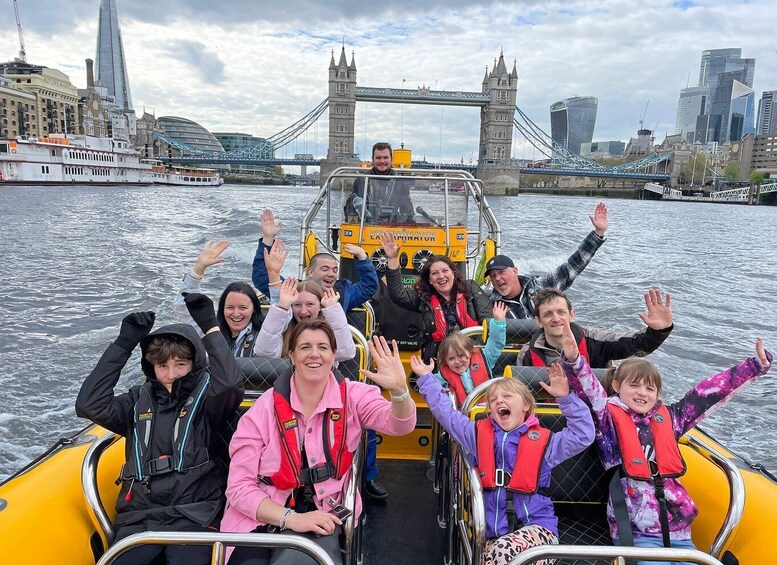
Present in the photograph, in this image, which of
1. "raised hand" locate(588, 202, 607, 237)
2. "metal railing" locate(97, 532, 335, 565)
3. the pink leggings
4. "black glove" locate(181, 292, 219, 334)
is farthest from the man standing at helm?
"metal railing" locate(97, 532, 335, 565)

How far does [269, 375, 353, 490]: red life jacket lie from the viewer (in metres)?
2.11

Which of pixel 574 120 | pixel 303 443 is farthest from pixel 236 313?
pixel 574 120

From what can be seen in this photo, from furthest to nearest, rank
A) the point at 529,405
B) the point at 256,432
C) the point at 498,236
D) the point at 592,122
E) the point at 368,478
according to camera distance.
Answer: the point at 592,122
the point at 498,236
the point at 368,478
the point at 529,405
the point at 256,432

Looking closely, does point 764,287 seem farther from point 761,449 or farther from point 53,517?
point 53,517

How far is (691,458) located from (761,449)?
3783 millimetres

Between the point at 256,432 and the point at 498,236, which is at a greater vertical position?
the point at 498,236

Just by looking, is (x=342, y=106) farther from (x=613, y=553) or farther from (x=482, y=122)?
(x=613, y=553)

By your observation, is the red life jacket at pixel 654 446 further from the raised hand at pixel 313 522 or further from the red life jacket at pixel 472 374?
the raised hand at pixel 313 522

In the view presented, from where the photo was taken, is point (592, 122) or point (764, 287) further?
point (592, 122)

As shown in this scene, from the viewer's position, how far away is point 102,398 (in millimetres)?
2230

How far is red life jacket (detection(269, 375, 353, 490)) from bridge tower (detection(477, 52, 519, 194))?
250 feet

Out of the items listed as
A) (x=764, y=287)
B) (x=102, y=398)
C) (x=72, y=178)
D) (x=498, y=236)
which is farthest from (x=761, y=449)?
(x=72, y=178)

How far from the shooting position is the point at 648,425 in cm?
234

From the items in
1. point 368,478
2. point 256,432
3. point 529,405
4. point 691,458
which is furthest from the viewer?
point 368,478
